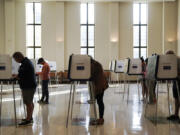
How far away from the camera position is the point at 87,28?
16.9m

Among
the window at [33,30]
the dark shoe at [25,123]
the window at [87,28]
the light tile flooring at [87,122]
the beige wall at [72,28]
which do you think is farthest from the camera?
the window at [87,28]

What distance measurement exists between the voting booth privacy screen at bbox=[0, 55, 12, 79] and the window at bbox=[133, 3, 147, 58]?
13.4 metres

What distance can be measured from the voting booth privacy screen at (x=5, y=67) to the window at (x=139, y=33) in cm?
1337

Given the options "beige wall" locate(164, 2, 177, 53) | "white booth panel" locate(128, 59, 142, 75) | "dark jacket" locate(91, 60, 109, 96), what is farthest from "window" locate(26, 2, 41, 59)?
"dark jacket" locate(91, 60, 109, 96)

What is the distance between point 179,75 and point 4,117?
13.7 ft

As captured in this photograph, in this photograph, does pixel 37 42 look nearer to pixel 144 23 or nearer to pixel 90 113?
pixel 144 23

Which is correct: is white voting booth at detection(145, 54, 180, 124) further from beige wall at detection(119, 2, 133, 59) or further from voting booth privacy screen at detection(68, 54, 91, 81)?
beige wall at detection(119, 2, 133, 59)

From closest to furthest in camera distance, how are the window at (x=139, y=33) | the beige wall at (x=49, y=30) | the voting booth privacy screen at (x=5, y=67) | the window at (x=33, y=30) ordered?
the voting booth privacy screen at (x=5, y=67), the beige wall at (x=49, y=30), the window at (x=33, y=30), the window at (x=139, y=33)

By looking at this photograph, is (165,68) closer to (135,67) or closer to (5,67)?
(135,67)

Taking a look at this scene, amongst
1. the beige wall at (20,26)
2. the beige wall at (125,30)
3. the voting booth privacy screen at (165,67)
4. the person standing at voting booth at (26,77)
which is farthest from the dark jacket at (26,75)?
the beige wall at (125,30)

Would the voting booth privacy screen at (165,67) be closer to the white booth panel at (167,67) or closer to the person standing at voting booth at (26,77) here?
the white booth panel at (167,67)

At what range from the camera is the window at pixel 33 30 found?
1678 centimetres

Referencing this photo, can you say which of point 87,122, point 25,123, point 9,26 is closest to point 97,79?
point 87,122

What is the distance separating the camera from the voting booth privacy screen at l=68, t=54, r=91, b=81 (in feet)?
14.4
